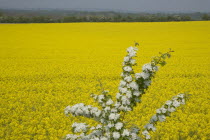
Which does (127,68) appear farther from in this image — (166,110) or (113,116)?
(166,110)

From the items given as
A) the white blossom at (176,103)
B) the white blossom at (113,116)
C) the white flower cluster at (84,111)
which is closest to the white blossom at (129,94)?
the white blossom at (113,116)

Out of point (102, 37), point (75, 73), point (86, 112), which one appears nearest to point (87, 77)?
point (75, 73)

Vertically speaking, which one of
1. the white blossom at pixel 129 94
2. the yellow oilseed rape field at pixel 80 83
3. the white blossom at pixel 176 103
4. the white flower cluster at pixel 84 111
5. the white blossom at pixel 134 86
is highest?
the white blossom at pixel 134 86

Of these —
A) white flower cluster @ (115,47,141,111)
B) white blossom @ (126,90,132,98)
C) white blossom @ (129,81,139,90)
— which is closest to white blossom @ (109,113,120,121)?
white flower cluster @ (115,47,141,111)

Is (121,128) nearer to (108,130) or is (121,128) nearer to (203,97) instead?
(108,130)

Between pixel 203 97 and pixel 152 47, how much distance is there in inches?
541

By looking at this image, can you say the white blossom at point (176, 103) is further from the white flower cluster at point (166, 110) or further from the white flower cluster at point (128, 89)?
the white flower cluster at point (128, 89)

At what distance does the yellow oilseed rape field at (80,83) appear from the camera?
26.2 ft

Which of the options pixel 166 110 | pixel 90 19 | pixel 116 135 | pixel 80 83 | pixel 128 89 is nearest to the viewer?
pixel 116 135

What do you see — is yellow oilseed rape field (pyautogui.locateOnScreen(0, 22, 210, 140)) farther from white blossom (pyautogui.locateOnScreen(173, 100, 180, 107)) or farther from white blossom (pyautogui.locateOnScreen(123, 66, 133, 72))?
white blossom (pyautogui.locateOnScreen(173, 100, 180, 107))

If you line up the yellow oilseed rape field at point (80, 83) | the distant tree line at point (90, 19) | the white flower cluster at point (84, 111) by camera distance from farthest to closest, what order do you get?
the distant tree line at point (90, 19) → the yellow oilseed rape field at point (80, 83) → the white flower cluster at point (84, 111)

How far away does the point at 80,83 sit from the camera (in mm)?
12906

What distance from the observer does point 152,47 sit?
79.1 feet

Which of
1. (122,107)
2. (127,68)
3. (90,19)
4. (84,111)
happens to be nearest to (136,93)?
(122,107)
